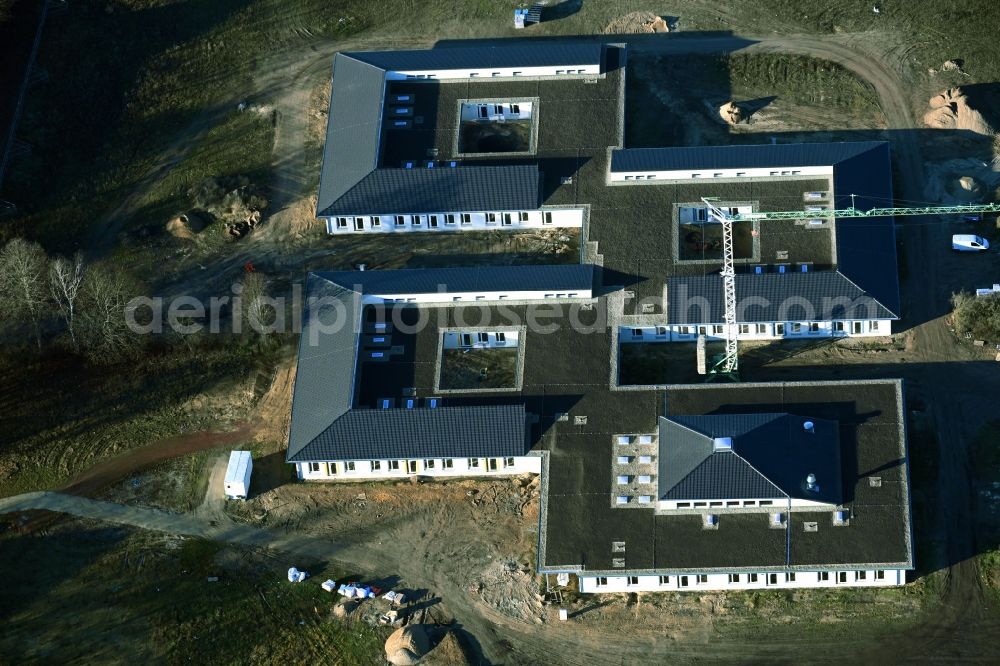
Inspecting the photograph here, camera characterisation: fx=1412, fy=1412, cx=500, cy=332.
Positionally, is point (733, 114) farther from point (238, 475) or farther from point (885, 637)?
point (238, 475)

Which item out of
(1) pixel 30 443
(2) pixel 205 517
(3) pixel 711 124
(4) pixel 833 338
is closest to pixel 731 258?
(4) pixel 833 338

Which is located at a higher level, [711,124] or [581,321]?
[711,124]

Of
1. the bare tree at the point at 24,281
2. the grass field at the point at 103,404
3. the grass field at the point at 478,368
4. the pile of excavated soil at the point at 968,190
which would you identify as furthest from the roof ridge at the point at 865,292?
the bare tree at the point at 24,281

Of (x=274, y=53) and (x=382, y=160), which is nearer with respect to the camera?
(x=382, y=160)

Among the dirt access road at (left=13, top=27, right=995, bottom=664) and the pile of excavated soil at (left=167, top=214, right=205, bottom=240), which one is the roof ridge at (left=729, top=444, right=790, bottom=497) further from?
the pile of excavated soil at (left=167, top=214, right=205, bottom=240)

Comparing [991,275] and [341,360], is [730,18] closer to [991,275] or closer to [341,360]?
[991,275]

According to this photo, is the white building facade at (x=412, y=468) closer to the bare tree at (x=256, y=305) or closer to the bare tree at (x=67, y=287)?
the bare tree at (x=256, y=305)
